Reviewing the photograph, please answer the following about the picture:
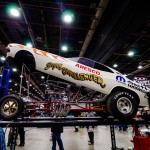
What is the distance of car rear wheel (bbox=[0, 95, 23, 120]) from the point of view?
360cm

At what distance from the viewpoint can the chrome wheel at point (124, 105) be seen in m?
3.80

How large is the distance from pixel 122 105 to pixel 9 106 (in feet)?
8.36

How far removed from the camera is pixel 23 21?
897 centimetres

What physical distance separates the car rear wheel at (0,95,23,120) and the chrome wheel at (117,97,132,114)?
217 centimetres

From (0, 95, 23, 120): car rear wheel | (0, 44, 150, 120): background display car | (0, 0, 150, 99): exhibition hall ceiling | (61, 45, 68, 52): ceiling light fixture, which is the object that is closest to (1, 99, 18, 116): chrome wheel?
(0, 95, 23, 120): car rear wheel

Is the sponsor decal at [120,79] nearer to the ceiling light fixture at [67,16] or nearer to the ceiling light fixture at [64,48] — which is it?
the ceiling light fixture at [67,16]

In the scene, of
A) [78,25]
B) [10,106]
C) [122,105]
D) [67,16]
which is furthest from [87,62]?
[78,25]

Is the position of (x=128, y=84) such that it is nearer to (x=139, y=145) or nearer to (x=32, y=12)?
(x=139, y=145)

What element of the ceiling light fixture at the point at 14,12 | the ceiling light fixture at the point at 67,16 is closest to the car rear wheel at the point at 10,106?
the ceiling light fixture at the point at 67,16

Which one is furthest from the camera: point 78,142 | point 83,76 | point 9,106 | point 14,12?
point 78,142

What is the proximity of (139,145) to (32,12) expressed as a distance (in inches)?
292

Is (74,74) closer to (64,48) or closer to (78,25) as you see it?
(78,25)

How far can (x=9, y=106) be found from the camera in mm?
3746

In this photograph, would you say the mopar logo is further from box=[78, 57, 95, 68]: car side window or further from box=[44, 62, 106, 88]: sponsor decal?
box=[78, 57, 95, 68]: car side window
